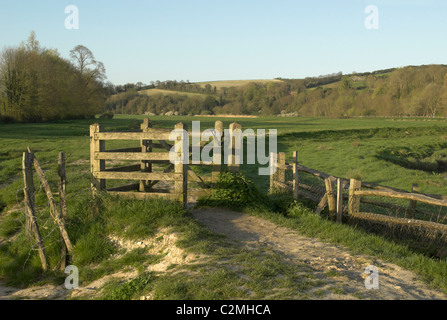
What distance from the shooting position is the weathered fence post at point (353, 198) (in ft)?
32.6

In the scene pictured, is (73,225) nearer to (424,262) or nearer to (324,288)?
(324,288)

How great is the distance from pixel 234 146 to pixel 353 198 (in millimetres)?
3438

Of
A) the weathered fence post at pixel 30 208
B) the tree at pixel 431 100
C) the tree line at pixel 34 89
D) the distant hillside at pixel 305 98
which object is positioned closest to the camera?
the weathered fence post at pixel 30 208

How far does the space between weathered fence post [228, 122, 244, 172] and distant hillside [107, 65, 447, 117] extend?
83368 millimetres

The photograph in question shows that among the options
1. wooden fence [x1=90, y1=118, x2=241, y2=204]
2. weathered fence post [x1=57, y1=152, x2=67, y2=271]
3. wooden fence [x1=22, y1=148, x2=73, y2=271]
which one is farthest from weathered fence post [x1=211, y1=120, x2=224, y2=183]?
wooden fence [x1=22, y1=148, x2=73, y2=271]

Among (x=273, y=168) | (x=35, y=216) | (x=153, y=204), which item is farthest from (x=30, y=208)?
(x=273, y=168)

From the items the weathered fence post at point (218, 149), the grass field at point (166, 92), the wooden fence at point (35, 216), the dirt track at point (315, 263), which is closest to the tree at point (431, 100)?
the grass field at point (166, 92)

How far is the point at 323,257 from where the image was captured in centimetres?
688

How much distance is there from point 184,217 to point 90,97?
62097mm

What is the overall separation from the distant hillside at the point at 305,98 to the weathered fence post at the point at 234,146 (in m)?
83.4

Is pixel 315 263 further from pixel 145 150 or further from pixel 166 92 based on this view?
pixel 166 92

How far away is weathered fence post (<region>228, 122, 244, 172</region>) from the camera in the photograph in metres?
10.2

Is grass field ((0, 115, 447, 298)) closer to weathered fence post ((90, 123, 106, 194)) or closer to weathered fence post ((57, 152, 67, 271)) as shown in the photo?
weathered fence post ((57, 152, 67, 271))

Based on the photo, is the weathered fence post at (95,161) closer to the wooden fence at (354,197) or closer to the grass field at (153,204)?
the grass field at (153,204)
